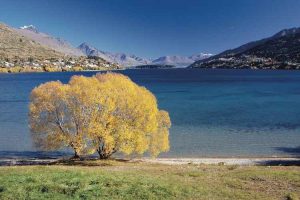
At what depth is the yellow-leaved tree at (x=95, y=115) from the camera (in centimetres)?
5516

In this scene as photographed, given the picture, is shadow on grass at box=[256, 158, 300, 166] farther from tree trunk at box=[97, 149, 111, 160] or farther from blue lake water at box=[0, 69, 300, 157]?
tree trunk at box=[97, 149, 111, 160]

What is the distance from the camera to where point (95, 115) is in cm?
5516

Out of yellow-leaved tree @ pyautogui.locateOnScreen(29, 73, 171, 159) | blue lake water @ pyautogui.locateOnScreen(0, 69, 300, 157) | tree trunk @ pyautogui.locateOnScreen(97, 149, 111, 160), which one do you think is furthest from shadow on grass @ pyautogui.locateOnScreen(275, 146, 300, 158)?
tree trunk @ pyautogui.locateOnScreen(97, 149, 111, 160)

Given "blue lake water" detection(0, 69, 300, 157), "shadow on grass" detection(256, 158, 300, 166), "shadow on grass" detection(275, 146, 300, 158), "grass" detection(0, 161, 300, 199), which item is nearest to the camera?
"grass" detection(0, 161, 300, 199)

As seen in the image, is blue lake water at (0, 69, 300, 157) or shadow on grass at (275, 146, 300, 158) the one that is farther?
blue lake water at (0, 69, 300, 157)

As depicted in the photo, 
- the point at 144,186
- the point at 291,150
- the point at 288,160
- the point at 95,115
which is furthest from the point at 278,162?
the point at 144,186

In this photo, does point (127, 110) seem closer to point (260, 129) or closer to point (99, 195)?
point (99, 195)

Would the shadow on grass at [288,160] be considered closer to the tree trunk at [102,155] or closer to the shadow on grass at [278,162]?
the shadow on grass at [278,162]

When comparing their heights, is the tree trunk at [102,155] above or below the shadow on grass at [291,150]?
above

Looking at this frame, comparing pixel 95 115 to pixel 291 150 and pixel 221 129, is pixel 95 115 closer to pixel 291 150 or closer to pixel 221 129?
pixel 291 150

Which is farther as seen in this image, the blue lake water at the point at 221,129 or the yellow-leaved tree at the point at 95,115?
the blue lake water at the point at 221,129

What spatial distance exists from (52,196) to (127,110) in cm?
3123

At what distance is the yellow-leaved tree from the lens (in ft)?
181

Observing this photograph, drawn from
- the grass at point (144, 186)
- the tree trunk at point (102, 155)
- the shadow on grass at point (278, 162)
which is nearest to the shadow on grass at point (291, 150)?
the shadow on grass at point (278, 162)
